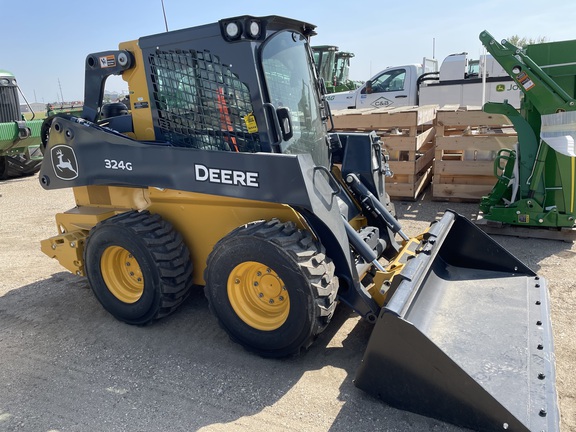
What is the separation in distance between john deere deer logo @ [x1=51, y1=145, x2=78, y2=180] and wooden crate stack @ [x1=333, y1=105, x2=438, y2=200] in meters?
4.63

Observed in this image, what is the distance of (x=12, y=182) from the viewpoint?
10867 mm

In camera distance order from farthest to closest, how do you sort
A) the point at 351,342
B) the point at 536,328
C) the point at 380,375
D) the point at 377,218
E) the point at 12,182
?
the point at 12,182, the point at 377,218, the point at 351,342, the point at 536,328, the point at 380,375

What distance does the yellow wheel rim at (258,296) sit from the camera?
3180mm

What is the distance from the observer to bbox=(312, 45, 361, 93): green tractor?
16.4m

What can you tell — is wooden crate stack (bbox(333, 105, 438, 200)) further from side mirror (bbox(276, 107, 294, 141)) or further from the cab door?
the cab door

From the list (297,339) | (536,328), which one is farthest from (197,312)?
(536,328)

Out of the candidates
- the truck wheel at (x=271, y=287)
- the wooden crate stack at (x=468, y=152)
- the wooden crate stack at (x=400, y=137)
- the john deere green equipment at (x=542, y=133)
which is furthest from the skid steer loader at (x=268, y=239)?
the wooden crate stack at (x=468, y=152)

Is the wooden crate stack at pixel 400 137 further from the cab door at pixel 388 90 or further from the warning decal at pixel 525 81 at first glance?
the cab door at pixel 388 90

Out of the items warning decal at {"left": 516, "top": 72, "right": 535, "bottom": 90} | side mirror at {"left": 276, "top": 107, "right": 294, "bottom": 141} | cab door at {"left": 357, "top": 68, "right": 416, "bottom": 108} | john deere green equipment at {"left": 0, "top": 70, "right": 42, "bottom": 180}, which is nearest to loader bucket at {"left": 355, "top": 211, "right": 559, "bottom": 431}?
side mirror at {"left": 276, "top": 107, "right": 294, "bottom": 141}

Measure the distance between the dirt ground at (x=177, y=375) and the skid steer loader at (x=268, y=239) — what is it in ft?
0.61

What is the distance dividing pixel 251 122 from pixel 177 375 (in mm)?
1830

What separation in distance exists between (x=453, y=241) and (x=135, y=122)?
2846 millimetres

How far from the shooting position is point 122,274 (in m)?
3.94

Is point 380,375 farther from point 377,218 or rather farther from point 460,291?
point 377,218
